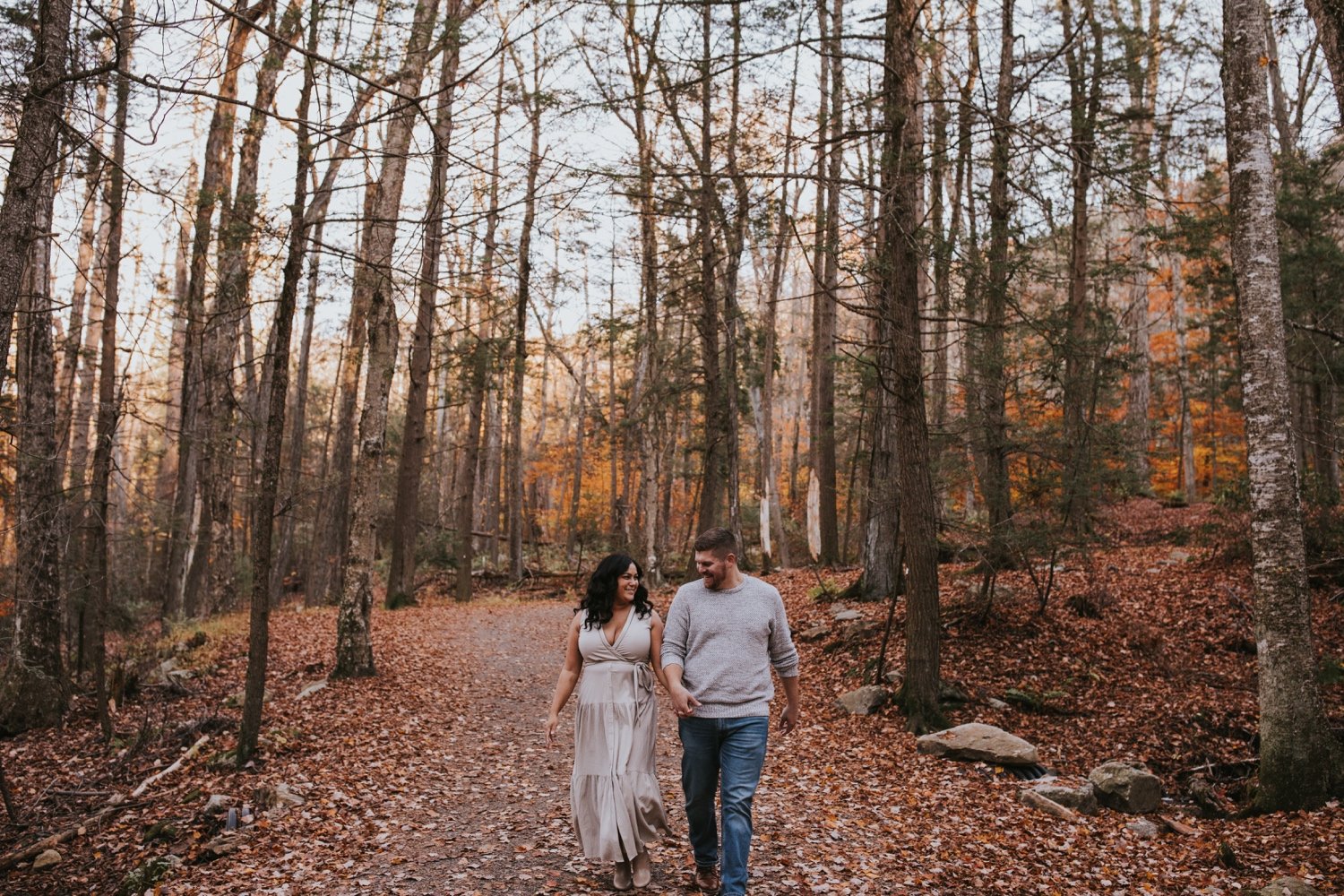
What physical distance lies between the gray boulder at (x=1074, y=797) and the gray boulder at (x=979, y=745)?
0.68 m

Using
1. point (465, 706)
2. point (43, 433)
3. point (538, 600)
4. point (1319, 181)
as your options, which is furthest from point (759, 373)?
point (43, 433)

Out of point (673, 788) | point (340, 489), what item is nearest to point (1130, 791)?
point (673, 788)

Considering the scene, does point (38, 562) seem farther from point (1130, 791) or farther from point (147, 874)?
point (1130, 791)

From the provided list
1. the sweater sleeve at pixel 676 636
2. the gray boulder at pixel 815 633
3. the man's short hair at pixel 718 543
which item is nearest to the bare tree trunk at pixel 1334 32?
the man's short hair at pixel 718 543

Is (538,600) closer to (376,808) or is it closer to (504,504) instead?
(376,808)

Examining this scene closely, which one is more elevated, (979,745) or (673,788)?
(979,745)

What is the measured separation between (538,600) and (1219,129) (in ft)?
59.2

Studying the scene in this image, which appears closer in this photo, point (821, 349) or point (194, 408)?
point (194, 408)

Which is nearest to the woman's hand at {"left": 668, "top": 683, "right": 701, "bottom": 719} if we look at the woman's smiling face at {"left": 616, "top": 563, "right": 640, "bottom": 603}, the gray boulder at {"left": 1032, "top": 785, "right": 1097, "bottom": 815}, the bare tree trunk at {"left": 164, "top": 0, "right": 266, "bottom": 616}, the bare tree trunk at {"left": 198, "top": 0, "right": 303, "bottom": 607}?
the woman's smiling face at {"left": 616, "top": 563, "right": 640, "bottom": 603}

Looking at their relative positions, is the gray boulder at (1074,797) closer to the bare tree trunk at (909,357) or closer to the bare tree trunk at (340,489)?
the bare tree trunk at (909,357)

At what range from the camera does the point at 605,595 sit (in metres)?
4.75

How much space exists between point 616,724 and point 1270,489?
555 cm

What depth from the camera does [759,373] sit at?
76.0 feet

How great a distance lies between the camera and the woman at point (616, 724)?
178 inches
